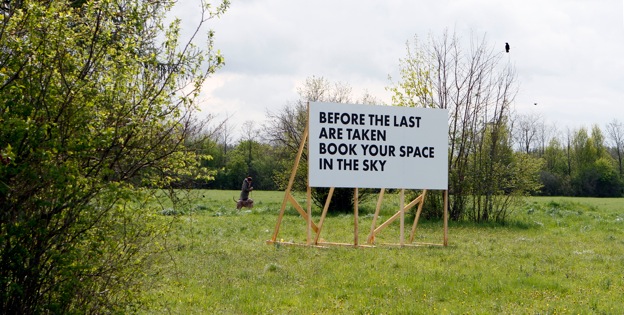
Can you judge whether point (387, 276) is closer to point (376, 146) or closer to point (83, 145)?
point (376, 146)

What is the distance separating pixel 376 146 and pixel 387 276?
479cm

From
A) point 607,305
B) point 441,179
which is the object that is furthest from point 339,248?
point 607,305

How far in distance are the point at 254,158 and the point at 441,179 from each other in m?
50.8

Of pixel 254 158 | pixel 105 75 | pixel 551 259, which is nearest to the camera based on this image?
pixel 105 75

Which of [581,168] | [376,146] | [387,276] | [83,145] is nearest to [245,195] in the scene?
[376,146]

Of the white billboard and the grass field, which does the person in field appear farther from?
the white billboard

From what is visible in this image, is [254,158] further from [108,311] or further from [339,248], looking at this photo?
[108,311]

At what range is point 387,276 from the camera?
1103cm

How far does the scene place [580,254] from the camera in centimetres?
1417

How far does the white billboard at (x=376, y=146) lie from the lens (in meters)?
14.9

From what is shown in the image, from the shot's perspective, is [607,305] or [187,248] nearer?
[607,305]

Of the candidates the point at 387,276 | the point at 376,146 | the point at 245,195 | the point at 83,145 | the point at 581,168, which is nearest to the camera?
the point at 83,145

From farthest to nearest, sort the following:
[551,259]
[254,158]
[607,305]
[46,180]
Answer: [254,158] < [551,259] < [607,305] < [46,180]

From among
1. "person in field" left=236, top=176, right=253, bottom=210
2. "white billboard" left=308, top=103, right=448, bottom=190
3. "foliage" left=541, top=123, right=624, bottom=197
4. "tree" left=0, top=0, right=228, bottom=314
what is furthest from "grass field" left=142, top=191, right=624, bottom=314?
"foliage" left=541, top=123, right=624, bottom=197
